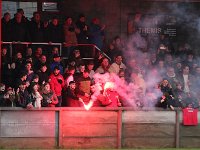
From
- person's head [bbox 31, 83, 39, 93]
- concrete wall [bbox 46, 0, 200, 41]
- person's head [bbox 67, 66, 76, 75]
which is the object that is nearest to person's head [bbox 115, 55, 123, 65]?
person's head [bbox 67, 66, 76, 75]

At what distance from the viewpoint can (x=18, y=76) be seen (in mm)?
16406

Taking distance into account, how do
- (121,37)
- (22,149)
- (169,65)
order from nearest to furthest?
(22,149), (169,65), (121,37)

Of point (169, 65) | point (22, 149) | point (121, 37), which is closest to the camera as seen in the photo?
point (22, 149)

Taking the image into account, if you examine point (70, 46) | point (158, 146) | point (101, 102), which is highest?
point (70, 46)

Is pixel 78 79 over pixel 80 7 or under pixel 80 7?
under

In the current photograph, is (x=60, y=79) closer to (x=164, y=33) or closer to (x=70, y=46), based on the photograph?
(x=70, y=46)

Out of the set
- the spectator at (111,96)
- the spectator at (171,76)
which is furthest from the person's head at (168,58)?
the spectator at (111,96)

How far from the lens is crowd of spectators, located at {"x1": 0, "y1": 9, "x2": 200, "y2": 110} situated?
15938mm

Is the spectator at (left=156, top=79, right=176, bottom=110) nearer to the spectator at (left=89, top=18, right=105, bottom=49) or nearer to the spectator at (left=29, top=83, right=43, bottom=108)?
the spectator at (left=29, top=83, right=43, bottom=108)

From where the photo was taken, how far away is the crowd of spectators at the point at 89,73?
15.9 m

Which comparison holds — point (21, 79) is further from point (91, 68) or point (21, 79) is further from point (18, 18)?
point (18, 18)

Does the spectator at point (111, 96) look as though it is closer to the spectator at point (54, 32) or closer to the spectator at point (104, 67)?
the spectator at point (104, 67)

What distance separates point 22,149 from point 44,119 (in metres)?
0.82

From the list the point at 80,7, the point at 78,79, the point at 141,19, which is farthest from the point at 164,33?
the point at 78,79
